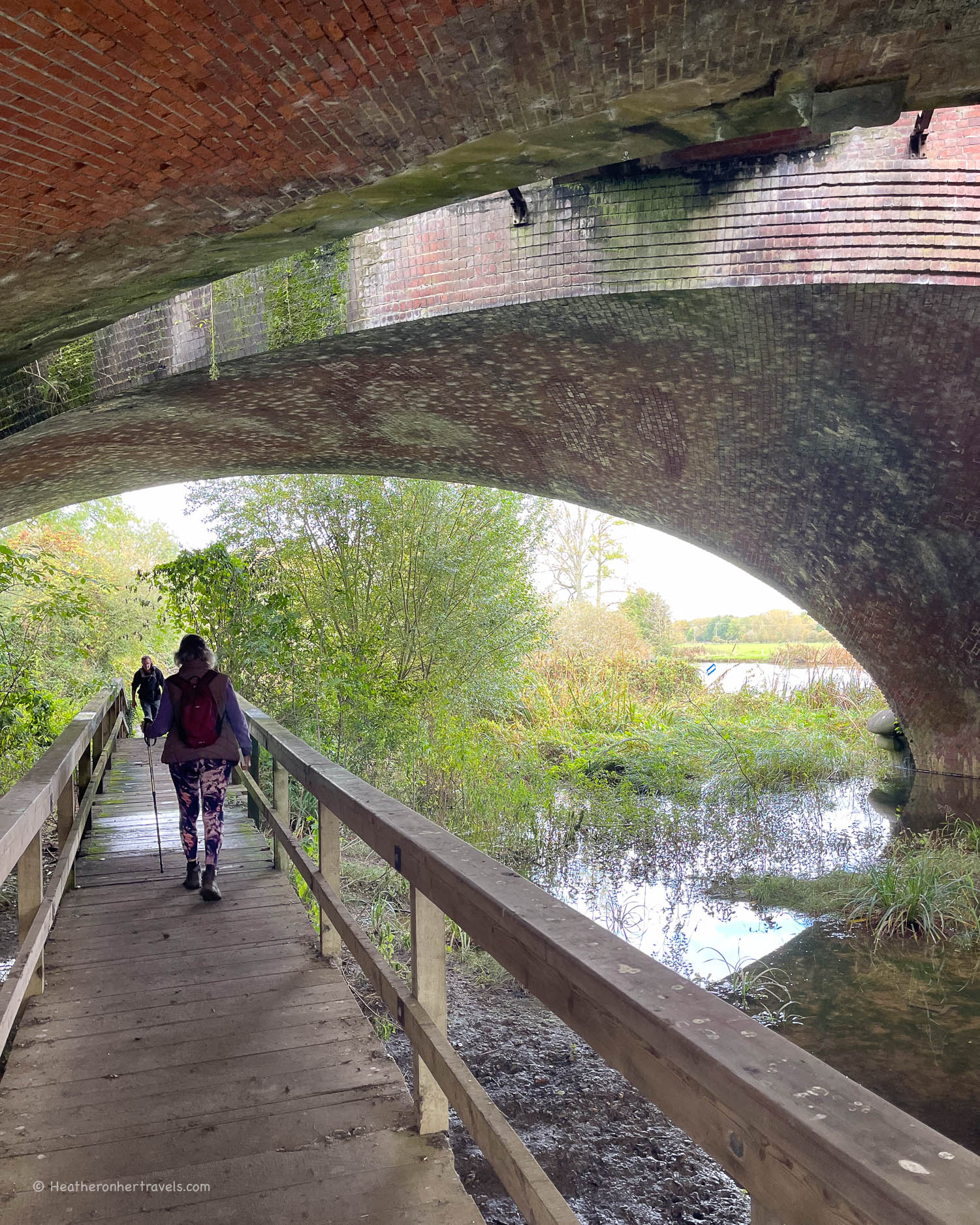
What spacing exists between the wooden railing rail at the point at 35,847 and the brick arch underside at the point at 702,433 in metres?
4.23

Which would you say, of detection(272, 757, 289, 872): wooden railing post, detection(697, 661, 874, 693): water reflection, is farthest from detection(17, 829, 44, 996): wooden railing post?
detection(697, 661, 874, 693): water reflection

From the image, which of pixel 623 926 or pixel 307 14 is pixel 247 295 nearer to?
pixel 307 14

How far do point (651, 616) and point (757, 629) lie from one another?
11.7 m

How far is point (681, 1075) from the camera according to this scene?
1002 mm

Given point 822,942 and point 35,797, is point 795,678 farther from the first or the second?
point 35,797

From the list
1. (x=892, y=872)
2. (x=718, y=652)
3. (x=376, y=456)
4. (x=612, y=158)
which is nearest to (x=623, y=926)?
(x=892, y=872)

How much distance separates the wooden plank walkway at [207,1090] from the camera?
2.00m

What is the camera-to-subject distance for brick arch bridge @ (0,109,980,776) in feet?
18.7

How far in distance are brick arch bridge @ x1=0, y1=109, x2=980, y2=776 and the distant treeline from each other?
46.8ft

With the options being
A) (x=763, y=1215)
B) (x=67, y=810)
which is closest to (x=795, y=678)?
(x=67, y=810)

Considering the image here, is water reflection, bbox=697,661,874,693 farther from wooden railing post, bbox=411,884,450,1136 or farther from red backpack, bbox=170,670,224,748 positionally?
wooden railing post, bbox=411,884,450,1136

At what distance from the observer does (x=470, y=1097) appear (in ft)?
5.74

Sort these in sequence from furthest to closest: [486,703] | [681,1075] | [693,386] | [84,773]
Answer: [486,703] → [693,386] → [84,773] → [681,1075]

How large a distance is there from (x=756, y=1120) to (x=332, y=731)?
9451 millimetres
